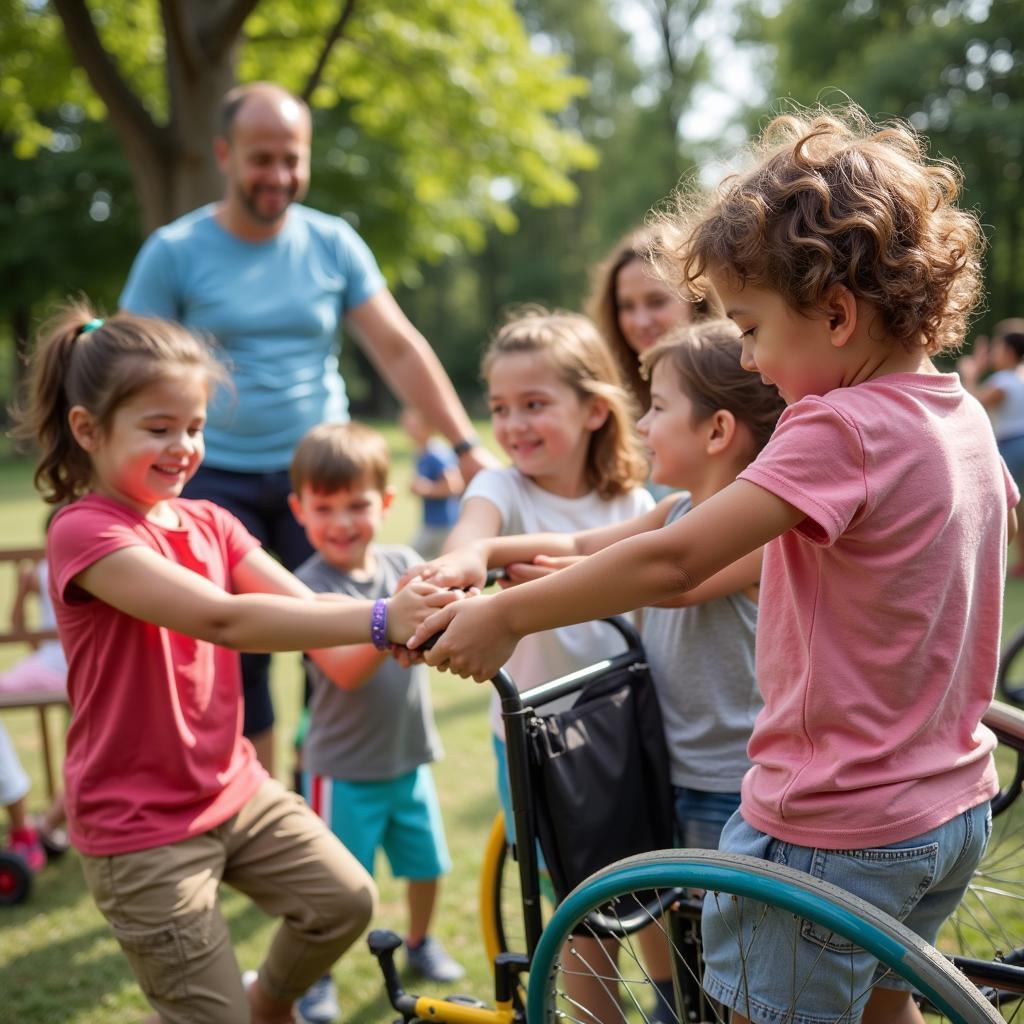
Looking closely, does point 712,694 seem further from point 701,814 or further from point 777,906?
point 777,906

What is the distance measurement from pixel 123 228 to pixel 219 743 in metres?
23.8

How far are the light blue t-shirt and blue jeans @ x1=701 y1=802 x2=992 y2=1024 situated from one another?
2.51 meters

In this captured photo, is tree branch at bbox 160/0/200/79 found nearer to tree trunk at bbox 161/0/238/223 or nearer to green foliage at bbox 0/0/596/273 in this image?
tree trunk at bbox 161/0/238/223

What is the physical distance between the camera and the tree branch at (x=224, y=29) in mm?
7691

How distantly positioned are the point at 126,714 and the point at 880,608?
156 centimetres

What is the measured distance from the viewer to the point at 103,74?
772 centimetres

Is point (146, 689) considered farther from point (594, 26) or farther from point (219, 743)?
point (594, 26)

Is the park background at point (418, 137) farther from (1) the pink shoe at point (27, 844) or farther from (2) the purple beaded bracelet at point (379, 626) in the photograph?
(2) the purple beaded bracelet at point (379, 626)

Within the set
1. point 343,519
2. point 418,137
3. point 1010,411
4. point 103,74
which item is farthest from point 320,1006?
point 418,137

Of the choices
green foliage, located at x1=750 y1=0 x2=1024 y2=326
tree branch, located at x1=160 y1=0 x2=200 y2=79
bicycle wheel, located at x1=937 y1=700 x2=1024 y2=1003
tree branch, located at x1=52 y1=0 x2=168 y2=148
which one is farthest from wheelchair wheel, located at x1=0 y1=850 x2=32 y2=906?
green foliage, located at x1=750 y1=0 x2=1024 y2=326

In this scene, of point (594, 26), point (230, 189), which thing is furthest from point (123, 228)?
point (230, 189)

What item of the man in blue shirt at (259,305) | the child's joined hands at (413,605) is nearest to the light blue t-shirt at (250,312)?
the man in blue shirt at (259,305)

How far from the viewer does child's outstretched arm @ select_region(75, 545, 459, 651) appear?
2227 millimetres

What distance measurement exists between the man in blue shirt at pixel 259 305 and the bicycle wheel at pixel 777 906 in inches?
83.5
